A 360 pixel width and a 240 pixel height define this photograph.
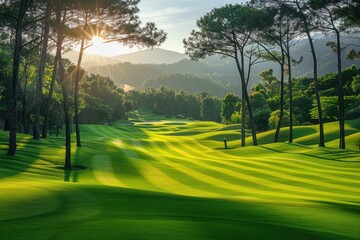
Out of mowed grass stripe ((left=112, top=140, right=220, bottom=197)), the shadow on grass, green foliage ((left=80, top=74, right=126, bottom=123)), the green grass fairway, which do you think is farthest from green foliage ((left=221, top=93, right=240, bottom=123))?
the green grass fairway

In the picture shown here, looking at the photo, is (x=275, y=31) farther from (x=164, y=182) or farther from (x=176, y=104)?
(x=176, y=104)

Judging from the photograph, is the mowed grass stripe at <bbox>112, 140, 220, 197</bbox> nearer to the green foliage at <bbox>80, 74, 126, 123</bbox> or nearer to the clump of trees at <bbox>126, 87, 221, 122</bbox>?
the green foliage at <bbox>80, 74, 126, 123</bbox>

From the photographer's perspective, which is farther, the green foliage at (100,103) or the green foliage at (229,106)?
the green foliage at (229,106)

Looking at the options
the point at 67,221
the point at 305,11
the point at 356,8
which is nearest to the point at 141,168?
the point at 67,221

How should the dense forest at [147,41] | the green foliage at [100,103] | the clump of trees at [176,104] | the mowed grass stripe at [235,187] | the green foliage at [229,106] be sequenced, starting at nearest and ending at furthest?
the mowed grass stripe at [235,187] → the dense forest at [147,41] → the green foliage at [100,103] → the green foliage at [229,106] → the clump of trees at [176,104]

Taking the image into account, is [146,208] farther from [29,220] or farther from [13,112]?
[13,112]

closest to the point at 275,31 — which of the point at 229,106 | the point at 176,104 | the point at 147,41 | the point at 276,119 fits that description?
the point at 147,41

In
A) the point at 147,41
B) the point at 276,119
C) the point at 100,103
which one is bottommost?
the point at 276,119

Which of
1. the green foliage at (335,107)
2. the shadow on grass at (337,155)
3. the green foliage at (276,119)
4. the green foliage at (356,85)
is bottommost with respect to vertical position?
the shadow on grass at (337,155)

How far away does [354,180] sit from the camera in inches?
786

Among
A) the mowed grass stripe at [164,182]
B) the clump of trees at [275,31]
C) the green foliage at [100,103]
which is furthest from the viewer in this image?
the green foliage at [100,103]

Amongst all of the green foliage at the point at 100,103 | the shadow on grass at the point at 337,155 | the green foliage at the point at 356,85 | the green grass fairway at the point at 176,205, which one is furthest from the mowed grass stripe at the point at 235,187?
the green foliage at the point at 100,103

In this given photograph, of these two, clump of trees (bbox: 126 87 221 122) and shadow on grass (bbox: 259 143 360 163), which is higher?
clump of trees (bbox: 126 87 221 122)

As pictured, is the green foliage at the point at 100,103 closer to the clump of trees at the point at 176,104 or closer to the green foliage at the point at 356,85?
→ the clump of trees at the point at 176,104
